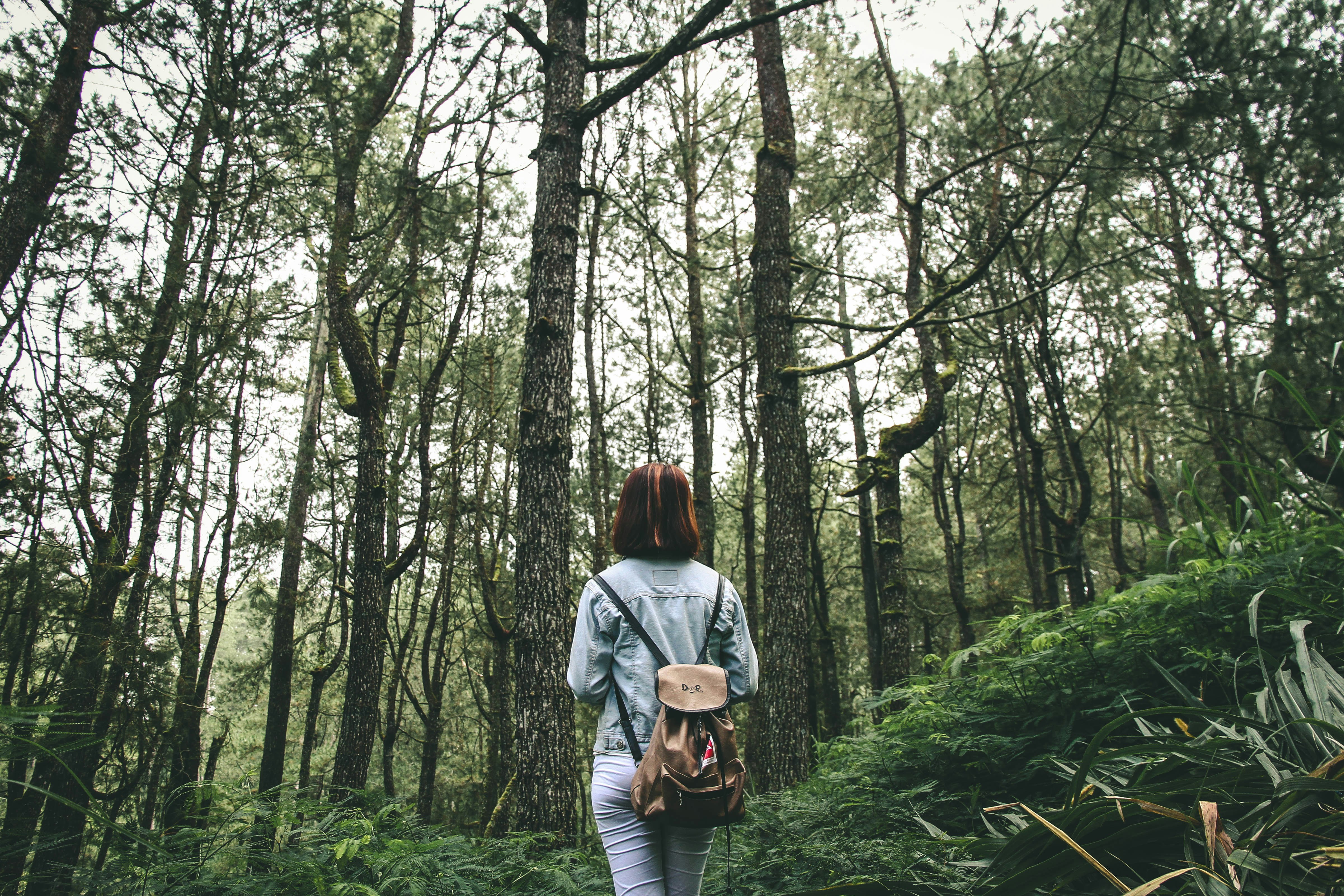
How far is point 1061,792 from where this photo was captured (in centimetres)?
286

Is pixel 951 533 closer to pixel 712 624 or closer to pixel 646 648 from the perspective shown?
pixel 712 624

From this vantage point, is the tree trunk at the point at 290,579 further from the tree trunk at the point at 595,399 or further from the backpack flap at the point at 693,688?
the backpack flap at the point at 693,688

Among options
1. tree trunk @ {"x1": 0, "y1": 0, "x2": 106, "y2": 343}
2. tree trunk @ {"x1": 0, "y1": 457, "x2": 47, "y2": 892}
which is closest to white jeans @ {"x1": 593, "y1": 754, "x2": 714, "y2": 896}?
tree trunk @ {"x1": 0, "y1": 457, "x2": 47, "y2": 892}

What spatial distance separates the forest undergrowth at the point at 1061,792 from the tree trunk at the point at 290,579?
6193mm

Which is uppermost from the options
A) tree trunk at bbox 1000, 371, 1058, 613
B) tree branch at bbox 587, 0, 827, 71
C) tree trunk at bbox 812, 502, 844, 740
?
tree branch at bbox 587, 0, 827, 71

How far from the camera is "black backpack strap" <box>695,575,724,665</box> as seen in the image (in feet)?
7.62

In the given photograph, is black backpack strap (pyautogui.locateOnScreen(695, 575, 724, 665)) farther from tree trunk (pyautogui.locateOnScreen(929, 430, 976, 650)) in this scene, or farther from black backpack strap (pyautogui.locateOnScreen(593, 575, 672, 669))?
tree trunk (pyautogui.locateOnScreen(929, 430, 976, 650))

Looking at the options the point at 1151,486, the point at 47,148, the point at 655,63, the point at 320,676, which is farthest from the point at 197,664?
the point at 1151,486

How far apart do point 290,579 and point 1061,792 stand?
33.8 ft

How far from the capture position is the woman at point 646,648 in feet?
6.87

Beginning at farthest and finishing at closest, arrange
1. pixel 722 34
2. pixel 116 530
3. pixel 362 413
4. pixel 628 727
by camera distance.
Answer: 1. pixel 362 413
2. pixel 116 530
3. pixel 722 34
4. pixel 628 727

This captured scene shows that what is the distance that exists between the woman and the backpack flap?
5.1 inches

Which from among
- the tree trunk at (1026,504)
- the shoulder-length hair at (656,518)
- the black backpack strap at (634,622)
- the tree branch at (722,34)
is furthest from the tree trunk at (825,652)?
the black backpack strap at (634,622)

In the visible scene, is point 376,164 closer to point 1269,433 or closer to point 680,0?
point 680,0
